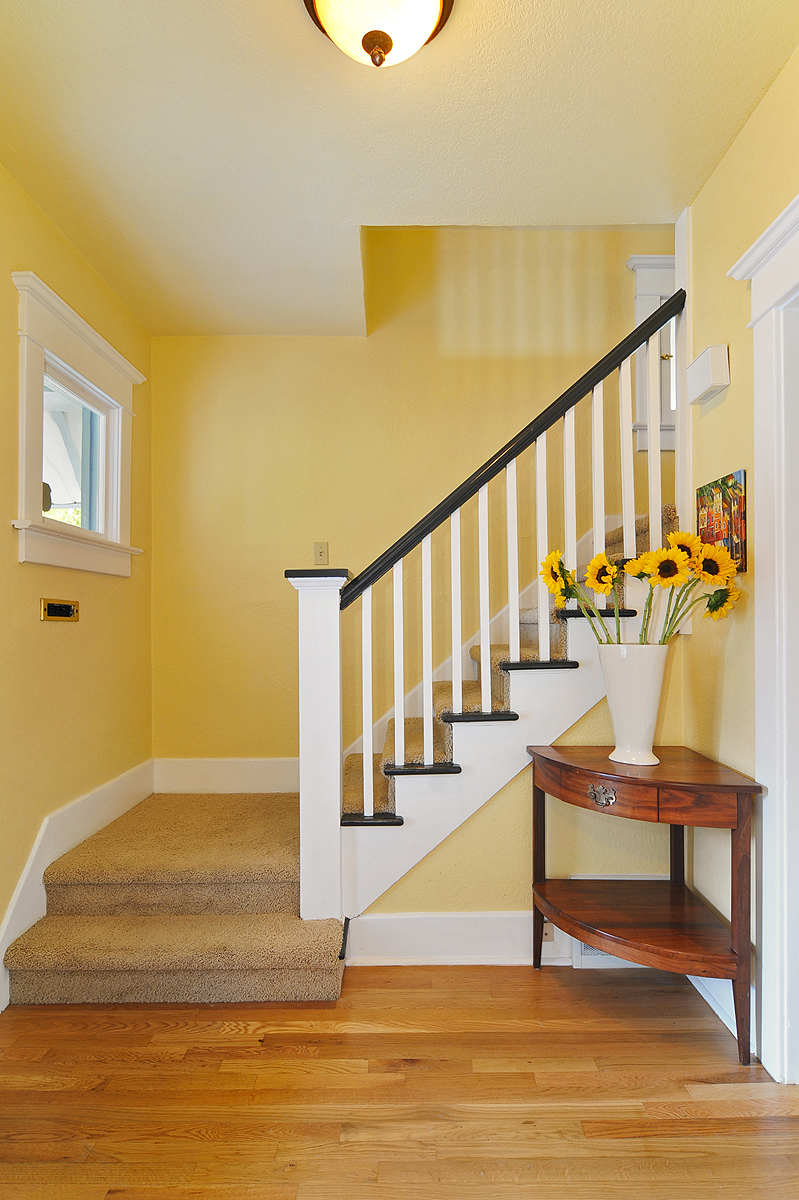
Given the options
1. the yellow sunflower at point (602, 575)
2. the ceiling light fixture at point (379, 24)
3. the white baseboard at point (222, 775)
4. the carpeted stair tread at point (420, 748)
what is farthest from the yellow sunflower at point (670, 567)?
the white baseboard at point (222, 775)

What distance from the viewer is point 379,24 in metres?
1.47

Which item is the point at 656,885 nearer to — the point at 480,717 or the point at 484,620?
the point at 480,717

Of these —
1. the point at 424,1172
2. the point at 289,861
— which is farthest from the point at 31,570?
the point at 424,1172

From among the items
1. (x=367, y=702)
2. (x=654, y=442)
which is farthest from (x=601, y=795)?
(x=654, y=442)

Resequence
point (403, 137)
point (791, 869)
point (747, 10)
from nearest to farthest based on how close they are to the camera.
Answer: point (747, 10) < point (791, 869) < point (403, 137)

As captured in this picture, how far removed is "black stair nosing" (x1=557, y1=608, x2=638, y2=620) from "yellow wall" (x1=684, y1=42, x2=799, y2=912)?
207 mm

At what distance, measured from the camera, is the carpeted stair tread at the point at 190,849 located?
88.3 inches

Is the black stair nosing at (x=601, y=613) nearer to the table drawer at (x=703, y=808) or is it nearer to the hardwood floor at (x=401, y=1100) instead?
the table drawer at (x=703, y=808)

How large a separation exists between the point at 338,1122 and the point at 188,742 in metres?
2.00

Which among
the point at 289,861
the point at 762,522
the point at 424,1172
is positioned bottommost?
the point at 424,1172

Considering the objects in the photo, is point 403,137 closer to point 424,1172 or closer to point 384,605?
point 384,605

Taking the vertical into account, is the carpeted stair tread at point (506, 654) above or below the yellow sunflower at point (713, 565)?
below

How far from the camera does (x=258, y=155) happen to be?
6.39 ft

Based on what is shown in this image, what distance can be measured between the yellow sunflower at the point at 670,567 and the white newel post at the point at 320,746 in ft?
3.05
